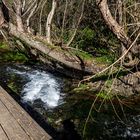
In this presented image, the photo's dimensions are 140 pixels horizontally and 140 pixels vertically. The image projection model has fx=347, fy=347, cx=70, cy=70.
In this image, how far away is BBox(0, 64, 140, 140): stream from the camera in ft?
22.1

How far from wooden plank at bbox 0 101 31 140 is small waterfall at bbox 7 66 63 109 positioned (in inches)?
114

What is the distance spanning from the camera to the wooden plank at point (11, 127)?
4.38 metres

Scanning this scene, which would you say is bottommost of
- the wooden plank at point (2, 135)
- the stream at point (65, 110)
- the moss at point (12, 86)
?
the stream at point (65, 110)

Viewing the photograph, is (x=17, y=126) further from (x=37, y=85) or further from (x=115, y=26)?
(x=37, y=85)

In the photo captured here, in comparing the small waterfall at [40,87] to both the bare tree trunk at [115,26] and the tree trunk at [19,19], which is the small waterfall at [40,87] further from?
the bare tree trunk at [115,26]

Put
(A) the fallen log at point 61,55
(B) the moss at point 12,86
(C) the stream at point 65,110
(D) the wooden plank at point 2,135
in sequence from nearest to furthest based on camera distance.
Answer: (D) the wooden plank at point 2,135, (C) the stream at point 65,110, (A) the fallen log at point 61,55, (B) the moss at point 12,86

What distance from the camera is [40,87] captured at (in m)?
9.58

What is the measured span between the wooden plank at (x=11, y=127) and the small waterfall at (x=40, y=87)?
289 cm

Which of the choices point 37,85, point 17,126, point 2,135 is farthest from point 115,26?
point 37,85

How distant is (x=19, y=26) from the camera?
7953 mm

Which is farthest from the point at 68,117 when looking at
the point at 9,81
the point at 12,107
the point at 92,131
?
the point at 9,81

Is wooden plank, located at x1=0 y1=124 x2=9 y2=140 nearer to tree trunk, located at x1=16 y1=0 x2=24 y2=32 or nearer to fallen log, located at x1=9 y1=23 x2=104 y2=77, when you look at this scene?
fallen log, located at x1=9 y1=23 x2=104 y2=77

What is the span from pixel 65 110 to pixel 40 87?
1979 mm

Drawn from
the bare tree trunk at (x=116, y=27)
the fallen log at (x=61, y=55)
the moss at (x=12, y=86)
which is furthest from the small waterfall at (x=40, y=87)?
the bare tree trunk at (x=116, y=27)
